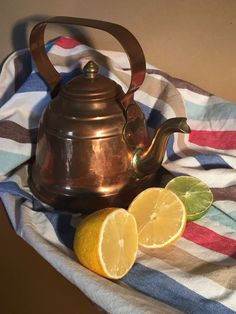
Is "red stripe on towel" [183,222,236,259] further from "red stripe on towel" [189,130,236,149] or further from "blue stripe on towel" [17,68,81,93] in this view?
"blue stripe on towel" [17,68,81,93]

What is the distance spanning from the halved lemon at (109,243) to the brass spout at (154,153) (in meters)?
0.10

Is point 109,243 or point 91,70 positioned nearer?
point 109,243

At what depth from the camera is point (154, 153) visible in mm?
A: 610

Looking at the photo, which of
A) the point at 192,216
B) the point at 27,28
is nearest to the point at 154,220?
the point at 192,216

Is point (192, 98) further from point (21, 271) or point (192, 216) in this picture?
point (21, 271)

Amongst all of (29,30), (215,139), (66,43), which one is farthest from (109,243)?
(29,30)

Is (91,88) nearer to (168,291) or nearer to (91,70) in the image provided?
(91,70)

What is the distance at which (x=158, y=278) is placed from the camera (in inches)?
20.1

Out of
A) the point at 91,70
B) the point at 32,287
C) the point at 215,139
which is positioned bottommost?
the point at 32,287

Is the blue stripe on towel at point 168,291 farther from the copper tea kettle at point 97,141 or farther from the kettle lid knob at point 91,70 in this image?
the kettle lid knob at point 91,70

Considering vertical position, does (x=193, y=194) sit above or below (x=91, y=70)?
below

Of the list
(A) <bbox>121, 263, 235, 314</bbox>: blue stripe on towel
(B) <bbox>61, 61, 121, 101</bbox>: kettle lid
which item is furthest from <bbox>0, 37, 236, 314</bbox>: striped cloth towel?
(B) <bbox>61, 61, 121, 101</bbox>: kettle lid

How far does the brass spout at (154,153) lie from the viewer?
591mm

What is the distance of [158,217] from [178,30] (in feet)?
1.22
